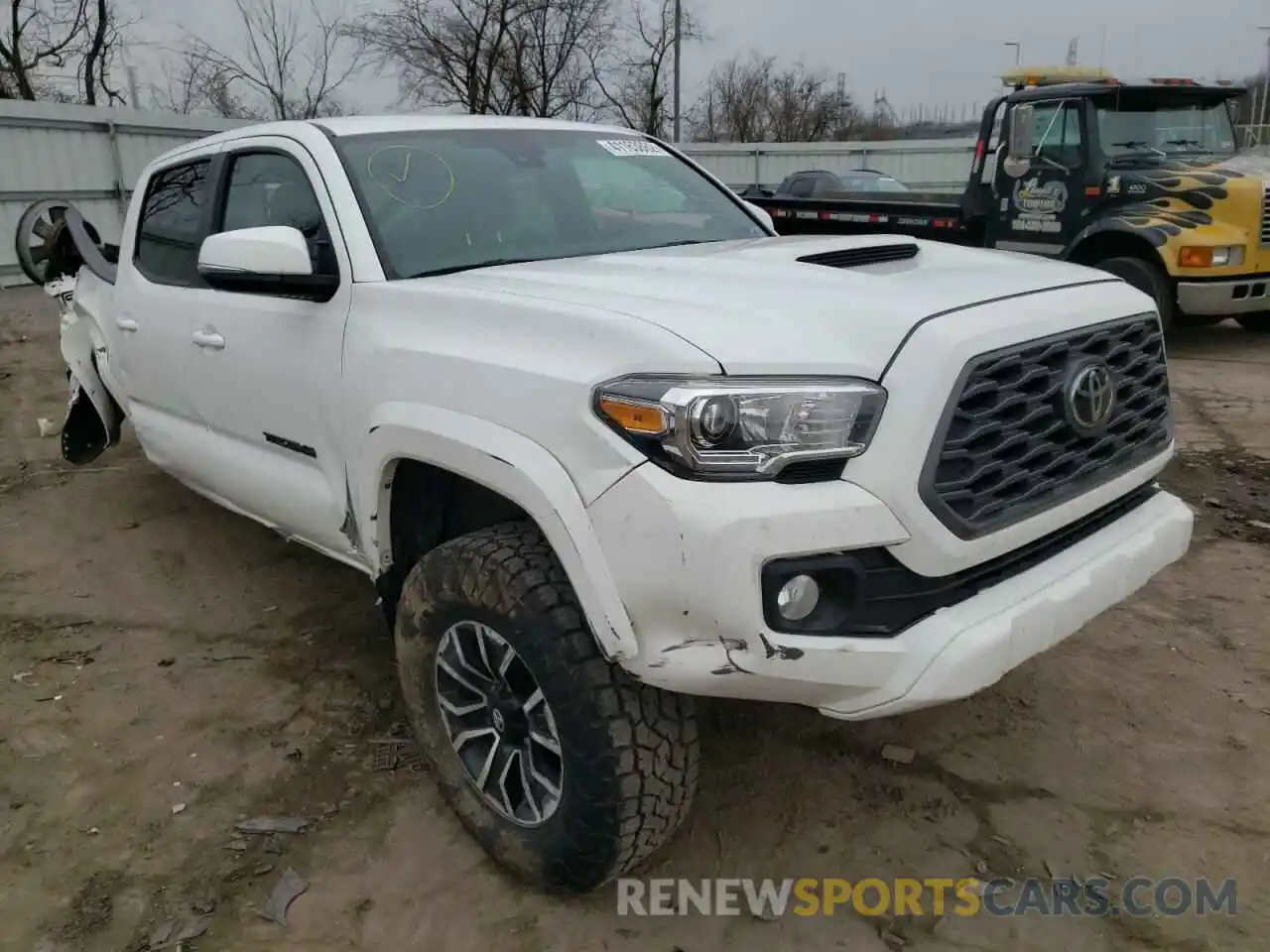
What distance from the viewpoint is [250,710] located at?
3.32 m

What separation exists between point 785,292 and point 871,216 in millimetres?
8592

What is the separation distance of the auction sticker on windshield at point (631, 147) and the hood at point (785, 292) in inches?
35.1

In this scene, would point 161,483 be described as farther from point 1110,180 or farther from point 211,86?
point 211,86

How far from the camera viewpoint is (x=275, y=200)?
3369mm

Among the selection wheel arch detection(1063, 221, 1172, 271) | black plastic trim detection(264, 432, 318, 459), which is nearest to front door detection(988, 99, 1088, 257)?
wheel arch detection(1063, 221, 1172, 271)

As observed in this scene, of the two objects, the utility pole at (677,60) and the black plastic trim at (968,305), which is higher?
the utility pole at (677,60)

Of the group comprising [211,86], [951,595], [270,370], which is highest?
[211,86]

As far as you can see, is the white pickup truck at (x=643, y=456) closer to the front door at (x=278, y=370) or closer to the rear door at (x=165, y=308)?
the front door at (x=278, y=370)

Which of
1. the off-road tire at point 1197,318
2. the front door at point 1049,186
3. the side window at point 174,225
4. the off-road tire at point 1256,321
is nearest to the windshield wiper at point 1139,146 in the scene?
the front door at point 1049,186

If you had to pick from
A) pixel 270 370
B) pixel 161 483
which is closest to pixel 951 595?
pixel 270 370

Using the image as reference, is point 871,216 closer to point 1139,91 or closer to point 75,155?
point 1139,91

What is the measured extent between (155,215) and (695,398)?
3247 millimetres

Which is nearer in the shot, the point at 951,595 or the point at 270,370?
the point at 951,595

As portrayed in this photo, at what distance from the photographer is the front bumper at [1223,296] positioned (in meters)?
8.27
